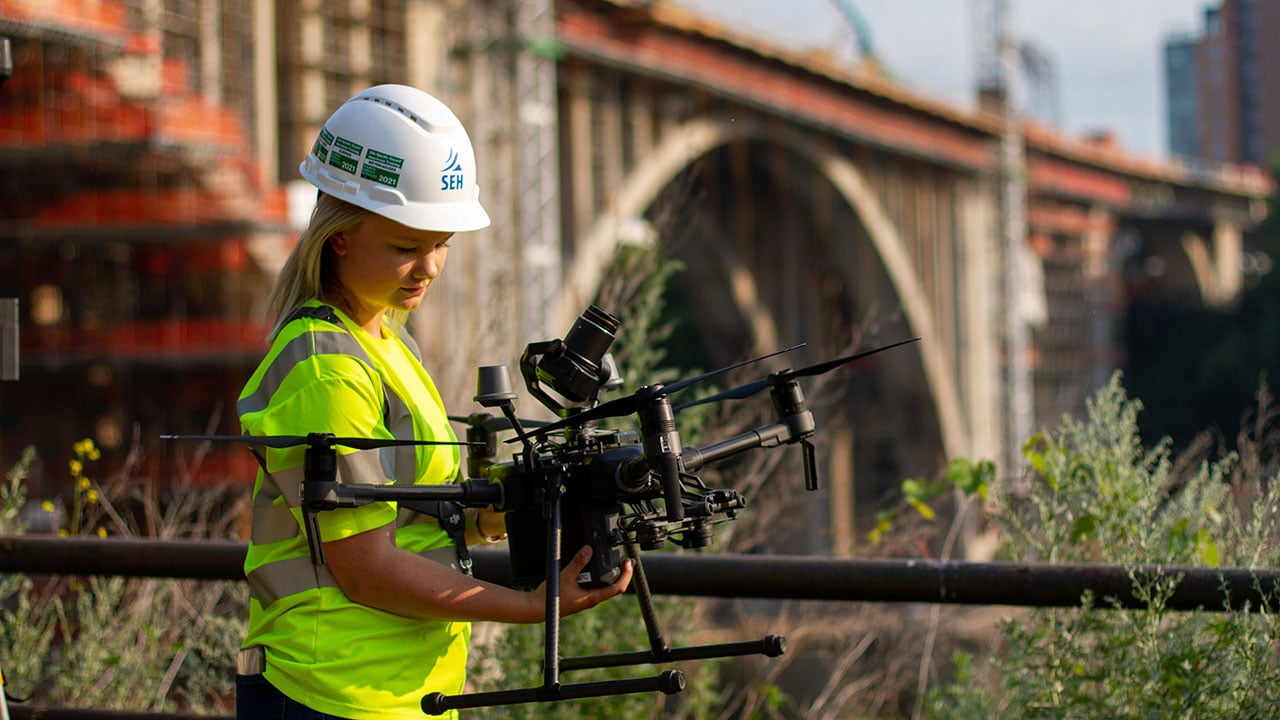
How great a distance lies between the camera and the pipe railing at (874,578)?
276 centimetres

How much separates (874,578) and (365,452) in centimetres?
131

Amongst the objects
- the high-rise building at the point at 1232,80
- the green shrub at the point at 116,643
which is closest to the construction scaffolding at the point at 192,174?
the green shrub at the point at 116,643

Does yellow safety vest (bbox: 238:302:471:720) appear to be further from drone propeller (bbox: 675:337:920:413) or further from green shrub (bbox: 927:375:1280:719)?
green shrub (bbox: 927:375:1280:719)

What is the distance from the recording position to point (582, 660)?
6.49 ft

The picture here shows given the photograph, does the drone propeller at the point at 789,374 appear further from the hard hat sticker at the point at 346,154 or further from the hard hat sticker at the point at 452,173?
the hard hat sticker at the point at 346,154

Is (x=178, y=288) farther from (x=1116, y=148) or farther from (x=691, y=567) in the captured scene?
(x=1116, y=148)

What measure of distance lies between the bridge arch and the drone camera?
15.9 metres

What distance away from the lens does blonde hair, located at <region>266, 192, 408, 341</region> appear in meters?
2.00

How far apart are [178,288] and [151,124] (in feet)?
10.1

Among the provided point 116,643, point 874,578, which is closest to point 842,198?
point 116,643

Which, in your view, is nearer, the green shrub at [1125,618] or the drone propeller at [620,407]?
the drone propeller at [620,407]

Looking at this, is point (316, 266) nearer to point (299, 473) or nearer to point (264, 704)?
point (299, 473)

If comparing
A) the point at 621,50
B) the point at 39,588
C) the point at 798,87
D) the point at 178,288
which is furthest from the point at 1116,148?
the point at 39,588

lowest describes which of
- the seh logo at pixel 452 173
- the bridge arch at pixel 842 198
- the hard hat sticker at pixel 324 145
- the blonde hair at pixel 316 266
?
the blonde hair at pixel 316 266
